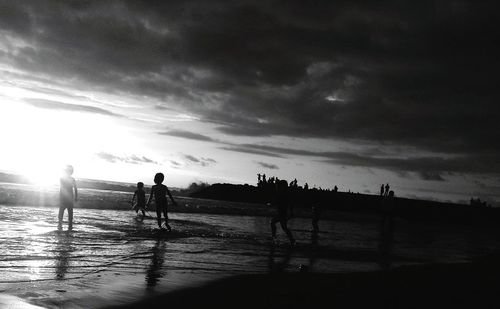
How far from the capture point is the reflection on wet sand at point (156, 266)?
6.75 meters

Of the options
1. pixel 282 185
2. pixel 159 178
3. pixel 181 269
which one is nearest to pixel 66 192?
pixel 159 178

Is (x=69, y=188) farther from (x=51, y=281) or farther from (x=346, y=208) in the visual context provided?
(x=346, y=208)

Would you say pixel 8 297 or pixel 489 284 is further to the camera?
pixel 489 284

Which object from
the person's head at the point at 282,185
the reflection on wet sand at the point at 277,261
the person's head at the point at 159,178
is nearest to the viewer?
the reflection on wet sand at the point at 277,261

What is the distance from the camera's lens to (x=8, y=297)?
5.09 m

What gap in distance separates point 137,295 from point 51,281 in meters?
1.43

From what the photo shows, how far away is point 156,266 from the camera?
8.19 metres

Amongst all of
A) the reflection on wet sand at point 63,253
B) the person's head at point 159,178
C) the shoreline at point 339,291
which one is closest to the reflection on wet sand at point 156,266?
the shoreline at point 339,291

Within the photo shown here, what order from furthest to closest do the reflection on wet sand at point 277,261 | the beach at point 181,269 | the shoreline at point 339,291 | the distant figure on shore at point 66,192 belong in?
1. the distant figure on shore at point 66,192
2. the reflection on wet sand at point 277,261
3. the beach at point 181,269
4. the shoreline at point 339,291

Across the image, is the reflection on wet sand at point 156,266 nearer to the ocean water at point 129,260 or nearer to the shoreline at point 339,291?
the ocean water at point 129,260

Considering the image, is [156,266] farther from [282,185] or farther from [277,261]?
[282,185]

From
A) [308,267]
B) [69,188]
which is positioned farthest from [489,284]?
[69,188]

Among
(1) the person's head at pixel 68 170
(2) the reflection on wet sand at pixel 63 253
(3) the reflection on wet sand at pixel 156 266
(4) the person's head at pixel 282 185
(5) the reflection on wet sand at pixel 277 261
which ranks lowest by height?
(5) the reflection on wet sand at pixel 277 261

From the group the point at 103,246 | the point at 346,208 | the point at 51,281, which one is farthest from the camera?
the point at 346,208
